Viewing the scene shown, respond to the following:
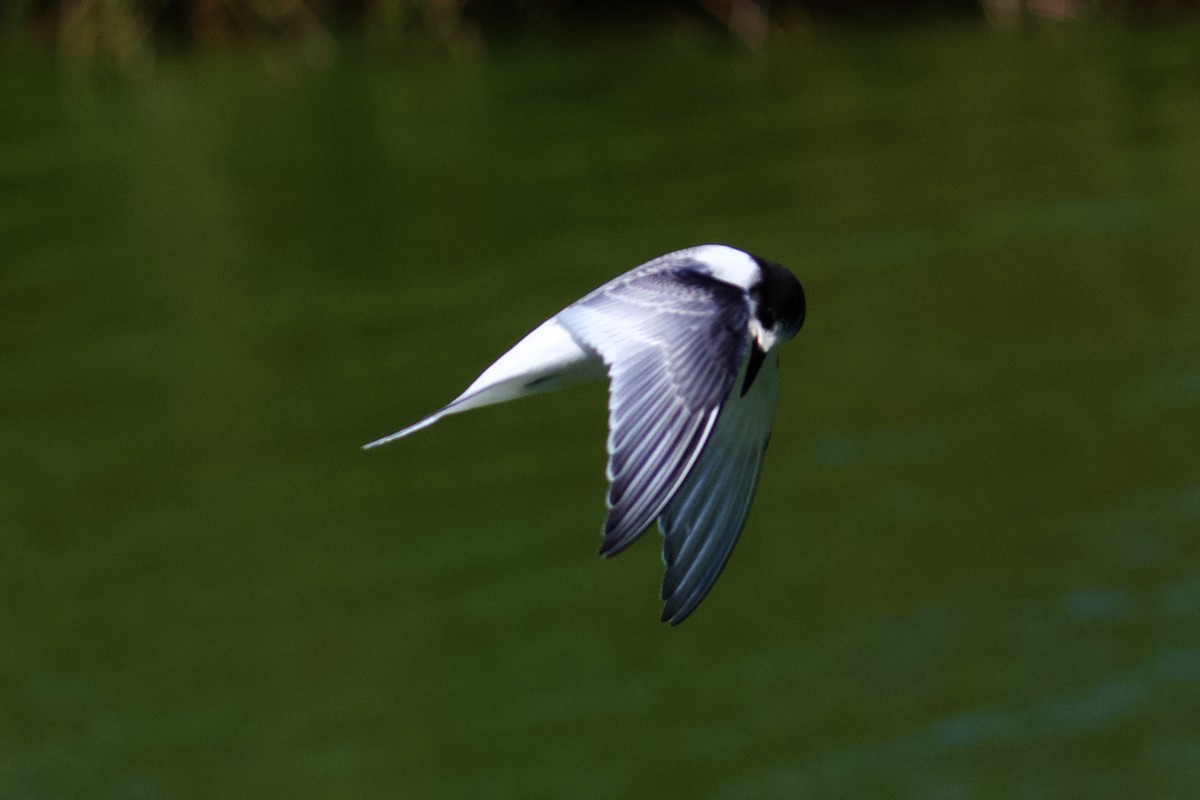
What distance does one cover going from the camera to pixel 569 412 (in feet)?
35.7

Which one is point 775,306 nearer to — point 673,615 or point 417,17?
point 673,615

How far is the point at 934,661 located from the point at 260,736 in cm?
264

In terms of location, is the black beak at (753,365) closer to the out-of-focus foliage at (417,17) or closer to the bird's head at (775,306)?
the bird's head at (775,306)

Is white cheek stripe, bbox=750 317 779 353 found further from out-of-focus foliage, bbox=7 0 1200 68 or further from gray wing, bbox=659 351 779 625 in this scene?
out-of-focus foliage, bbox=7 0 1200 68

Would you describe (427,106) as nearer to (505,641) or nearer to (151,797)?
(505,641)

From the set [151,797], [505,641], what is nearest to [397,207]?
[505,641]

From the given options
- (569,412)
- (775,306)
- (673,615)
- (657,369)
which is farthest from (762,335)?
(569,412)

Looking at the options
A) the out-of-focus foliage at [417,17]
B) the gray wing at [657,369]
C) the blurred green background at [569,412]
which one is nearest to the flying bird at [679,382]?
the gray wing at [657,369]

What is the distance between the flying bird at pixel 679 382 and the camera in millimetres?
3348

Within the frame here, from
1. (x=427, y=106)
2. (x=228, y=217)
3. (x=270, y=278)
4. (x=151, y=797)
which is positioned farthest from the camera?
(x=427, y=106)

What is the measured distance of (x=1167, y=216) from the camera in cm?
1314

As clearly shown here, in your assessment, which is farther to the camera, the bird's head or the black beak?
the black beak


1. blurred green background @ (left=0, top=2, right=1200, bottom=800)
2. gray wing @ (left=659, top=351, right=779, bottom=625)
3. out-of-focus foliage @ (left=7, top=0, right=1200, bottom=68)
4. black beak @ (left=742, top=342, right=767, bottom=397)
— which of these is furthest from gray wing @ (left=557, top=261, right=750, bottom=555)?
out-of-focus foliage @ (left=7, top=0, right=1200, bottom=68)

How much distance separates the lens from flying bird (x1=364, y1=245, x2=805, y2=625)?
3348 mm
